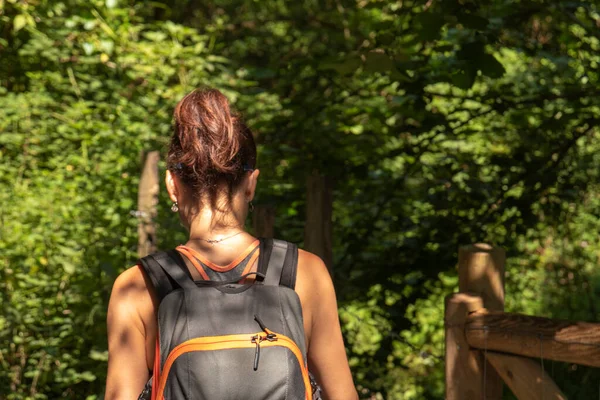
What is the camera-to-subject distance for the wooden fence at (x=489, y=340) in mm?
2410

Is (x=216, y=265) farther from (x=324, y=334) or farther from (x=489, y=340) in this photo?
(x=489, y=340)

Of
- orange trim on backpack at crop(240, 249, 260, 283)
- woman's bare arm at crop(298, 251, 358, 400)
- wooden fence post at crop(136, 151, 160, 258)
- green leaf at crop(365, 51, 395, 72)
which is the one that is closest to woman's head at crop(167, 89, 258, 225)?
orange trim on backpack at crop(240, 249, 260, 283)

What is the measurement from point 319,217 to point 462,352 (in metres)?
0.93

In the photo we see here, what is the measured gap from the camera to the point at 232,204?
1757mm

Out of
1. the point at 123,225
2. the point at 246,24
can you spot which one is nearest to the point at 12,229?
the point at 123,225

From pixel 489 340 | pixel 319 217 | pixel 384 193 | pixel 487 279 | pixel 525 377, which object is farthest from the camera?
pixel 384 193

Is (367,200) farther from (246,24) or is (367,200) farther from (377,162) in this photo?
(246,24)

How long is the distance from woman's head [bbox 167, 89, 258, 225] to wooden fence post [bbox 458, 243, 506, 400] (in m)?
1.20

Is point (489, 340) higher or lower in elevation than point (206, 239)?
lower

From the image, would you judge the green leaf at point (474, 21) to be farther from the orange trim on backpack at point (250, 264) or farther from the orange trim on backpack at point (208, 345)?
the orange trim on backpack at point (208, 345)

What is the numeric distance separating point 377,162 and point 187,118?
2.86 m

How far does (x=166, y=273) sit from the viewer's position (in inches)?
65.4

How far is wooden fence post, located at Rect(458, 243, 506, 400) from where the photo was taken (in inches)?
106

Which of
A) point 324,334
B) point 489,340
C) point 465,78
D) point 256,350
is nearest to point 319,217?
point 465,78
